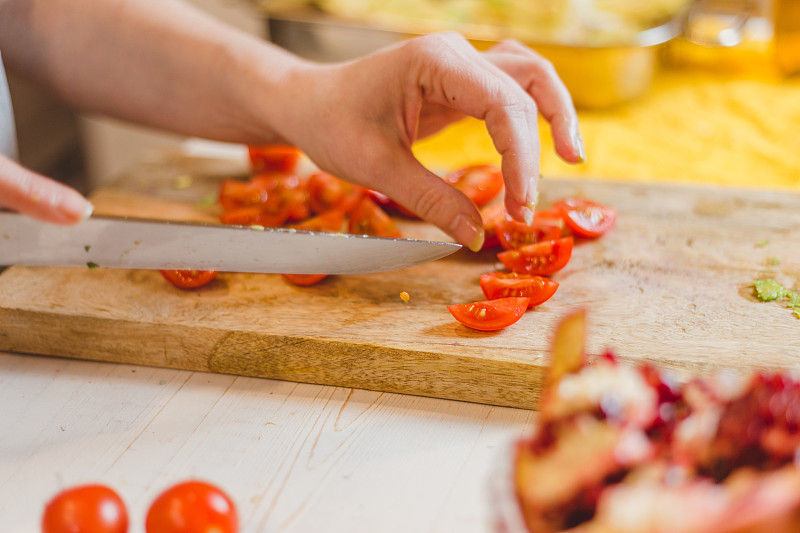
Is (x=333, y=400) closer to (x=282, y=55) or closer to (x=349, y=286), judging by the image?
(x=349, y=286)

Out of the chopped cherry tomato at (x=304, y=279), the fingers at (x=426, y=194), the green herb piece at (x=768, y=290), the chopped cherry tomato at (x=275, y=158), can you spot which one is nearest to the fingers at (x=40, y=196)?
the chopped cherry tomato at (x=304, y=279)

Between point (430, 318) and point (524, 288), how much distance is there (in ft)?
0.64

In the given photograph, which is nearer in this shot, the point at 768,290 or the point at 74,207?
the point at 74,207

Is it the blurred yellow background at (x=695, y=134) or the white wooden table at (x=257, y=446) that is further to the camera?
the blurred yellow background at (x=695, y=134)

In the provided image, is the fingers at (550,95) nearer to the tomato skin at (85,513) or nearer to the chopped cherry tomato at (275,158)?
the chopped cherry tomato at (275,158)

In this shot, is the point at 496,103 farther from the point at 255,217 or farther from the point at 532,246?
the point at 255,217

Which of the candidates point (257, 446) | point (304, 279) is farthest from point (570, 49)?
A: point (257, 446)

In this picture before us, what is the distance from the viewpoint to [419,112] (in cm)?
146

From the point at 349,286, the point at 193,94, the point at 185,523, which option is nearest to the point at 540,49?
the point at 193,94

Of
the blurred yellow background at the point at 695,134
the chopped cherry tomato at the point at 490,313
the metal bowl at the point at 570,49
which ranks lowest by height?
the blurred yellow background at the point at 695,134

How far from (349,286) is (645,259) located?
67cm

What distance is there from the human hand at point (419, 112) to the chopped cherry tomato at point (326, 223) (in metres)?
0.14

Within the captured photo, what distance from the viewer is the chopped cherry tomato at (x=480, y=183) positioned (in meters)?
1.76

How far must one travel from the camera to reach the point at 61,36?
168 cm
